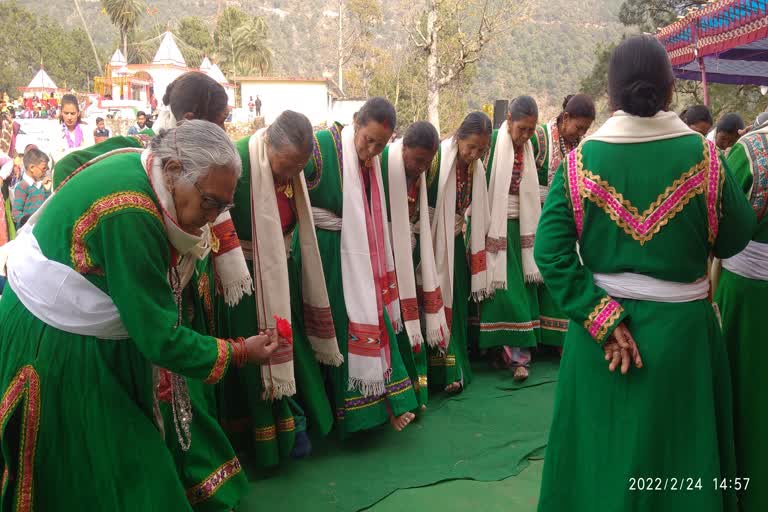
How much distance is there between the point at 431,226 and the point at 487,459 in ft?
5.25

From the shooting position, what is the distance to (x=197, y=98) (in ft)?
10.2

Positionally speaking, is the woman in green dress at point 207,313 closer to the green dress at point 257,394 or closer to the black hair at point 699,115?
the green dress at point 257,394

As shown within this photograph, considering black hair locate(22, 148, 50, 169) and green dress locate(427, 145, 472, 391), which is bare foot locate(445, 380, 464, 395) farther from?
black hair locate(22, 148, 50, 169)

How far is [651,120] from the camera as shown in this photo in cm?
234

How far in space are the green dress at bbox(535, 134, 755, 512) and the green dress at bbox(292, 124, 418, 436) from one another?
5.39ft

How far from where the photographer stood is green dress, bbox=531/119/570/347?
16.9 ft

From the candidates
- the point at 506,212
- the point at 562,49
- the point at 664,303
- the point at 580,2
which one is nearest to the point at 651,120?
the point at 664,303

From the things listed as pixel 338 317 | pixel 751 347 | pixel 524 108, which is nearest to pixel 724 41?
pixel 524 108

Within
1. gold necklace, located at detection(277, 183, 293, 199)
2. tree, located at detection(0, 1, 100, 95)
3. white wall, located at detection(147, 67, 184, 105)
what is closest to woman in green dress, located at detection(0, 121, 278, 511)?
gold necklace, located at detection(277, 183, 293, 199)

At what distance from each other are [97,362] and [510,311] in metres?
3.40

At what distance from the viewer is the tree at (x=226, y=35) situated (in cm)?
5926

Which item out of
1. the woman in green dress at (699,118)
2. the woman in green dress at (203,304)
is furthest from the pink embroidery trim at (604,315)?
the woman in green dress at (699,118)

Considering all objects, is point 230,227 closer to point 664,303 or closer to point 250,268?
point 250,268

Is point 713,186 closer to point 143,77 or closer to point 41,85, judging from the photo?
point 143,77
